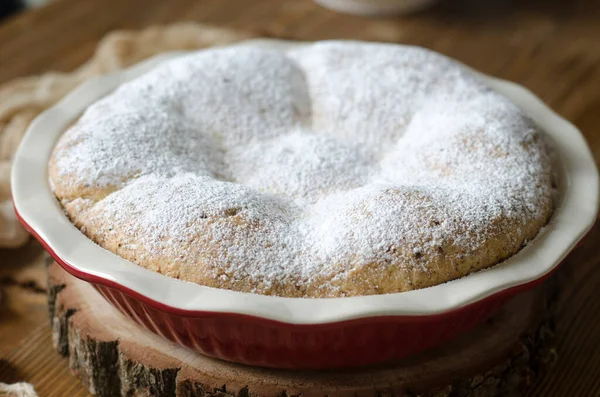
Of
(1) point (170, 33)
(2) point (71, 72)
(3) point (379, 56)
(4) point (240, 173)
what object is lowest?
(2) point (71, 72)

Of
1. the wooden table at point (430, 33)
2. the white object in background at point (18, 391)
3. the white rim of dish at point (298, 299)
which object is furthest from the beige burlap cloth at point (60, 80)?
the white object in background at point (18, 391)

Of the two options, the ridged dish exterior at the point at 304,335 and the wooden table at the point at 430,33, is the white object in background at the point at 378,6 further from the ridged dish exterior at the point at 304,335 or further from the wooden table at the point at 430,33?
Answer: the ridged dish exterior at the point at 304,335

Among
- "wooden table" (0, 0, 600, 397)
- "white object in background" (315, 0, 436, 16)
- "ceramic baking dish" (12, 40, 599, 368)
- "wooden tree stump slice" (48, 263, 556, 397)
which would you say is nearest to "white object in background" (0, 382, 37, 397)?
"wooden tree stump slice" (48, 263, 556, 397)

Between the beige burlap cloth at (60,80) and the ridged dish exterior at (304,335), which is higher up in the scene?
the ridged dish exterior at (304,335)

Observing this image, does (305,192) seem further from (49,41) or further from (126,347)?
(49,41)

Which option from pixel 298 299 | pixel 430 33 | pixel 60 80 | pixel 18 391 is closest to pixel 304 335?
pixel 298 299

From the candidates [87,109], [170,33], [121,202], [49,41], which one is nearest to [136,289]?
[121,202]

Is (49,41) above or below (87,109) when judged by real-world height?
below
